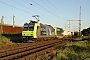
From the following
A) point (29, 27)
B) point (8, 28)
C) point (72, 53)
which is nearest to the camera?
point (72, 53)

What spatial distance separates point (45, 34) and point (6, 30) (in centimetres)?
1726

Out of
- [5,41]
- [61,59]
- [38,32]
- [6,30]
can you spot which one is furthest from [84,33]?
[61,59]

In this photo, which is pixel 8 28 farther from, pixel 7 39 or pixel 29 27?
pixel 7 39

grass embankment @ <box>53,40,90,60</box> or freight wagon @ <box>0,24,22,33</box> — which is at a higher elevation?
freight wagon @ <box>0,24,22,33</box>

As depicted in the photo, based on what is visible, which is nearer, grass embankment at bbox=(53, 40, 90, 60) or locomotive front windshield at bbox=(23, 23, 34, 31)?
grass embankment at bbox=(53, 40, 90, 60)

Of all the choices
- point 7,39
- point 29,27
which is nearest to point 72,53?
point 7,39

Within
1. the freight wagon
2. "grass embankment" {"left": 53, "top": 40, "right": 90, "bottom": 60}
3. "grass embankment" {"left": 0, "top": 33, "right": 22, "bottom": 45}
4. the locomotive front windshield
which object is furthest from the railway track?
the freight wagon

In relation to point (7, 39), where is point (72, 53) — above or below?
below

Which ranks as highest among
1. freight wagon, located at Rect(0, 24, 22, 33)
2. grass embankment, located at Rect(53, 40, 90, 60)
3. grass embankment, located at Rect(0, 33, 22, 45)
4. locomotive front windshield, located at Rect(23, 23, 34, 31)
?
freight wagon, located at Rect(0, 24, 22, 33)

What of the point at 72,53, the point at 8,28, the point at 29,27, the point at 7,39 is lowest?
the point at 72,53

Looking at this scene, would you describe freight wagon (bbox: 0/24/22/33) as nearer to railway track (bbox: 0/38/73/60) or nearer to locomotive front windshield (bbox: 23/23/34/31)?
locomotive front windshield (bbox: 23/23/34/31)

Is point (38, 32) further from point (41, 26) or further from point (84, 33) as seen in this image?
point (84, 33)

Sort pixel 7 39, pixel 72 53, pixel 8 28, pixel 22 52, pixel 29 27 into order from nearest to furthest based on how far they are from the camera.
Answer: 1. pixel 72 53
2. pixel 22 52
3. pixel 7 39
4. pixel 29 27
5. pixel 8 28

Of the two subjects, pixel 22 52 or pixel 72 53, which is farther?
pixel 22 52
